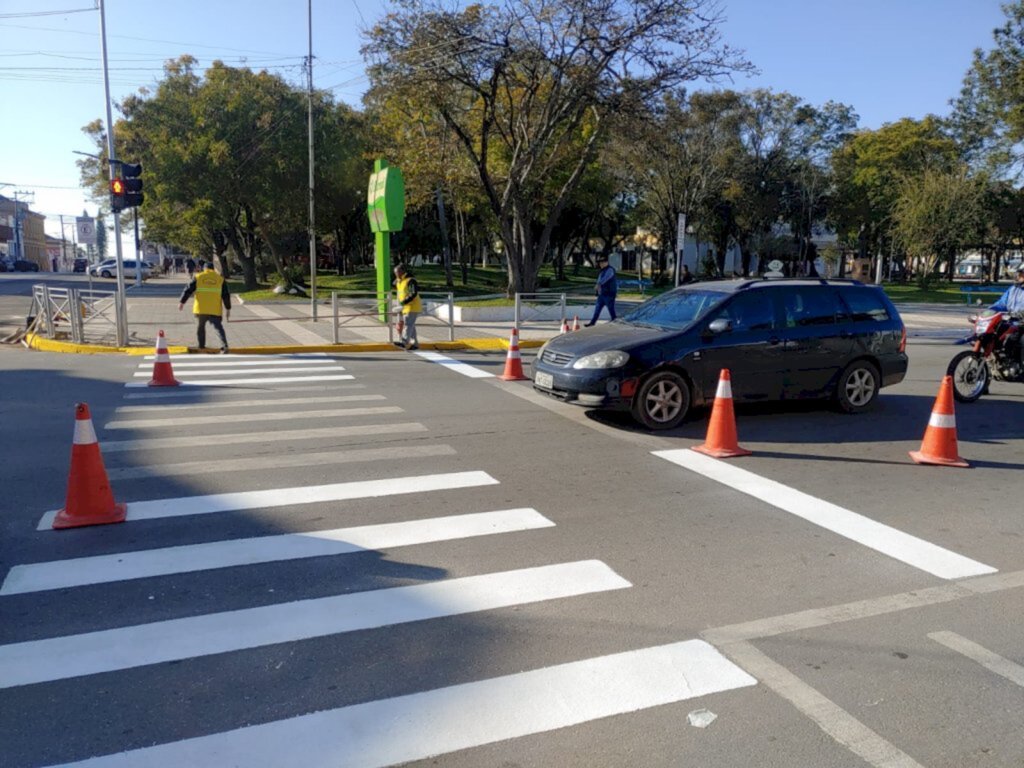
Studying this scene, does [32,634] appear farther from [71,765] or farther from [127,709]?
[71,765]

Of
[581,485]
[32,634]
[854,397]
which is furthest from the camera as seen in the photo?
[854,397]

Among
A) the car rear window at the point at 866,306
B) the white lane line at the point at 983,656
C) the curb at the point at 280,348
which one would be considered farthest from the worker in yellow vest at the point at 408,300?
the white lane line at the point at 983,656

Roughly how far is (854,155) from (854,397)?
186ft

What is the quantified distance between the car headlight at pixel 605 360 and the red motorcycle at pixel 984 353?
5.05 meters

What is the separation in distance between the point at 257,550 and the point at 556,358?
4638mm

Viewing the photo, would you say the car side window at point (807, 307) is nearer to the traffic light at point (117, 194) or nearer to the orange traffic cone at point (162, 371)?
the orange traffic cone at point (162, 371)

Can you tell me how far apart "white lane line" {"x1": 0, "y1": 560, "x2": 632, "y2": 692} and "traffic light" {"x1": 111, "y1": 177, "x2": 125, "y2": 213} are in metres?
13.6

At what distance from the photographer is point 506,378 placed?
40.0 ft

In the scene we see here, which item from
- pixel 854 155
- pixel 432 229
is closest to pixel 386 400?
pixel 432 229

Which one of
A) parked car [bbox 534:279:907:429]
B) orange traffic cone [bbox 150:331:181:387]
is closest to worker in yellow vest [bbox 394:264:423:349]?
orange traffic cone [bbox 150:331:181:387]

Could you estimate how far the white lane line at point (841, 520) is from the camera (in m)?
4.96

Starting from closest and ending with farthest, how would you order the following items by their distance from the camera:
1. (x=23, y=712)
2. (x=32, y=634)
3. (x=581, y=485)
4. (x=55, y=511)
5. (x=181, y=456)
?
(x=23, y=712), (x=32, y=634), (x=55, y=511), (x=581, y=485), (x=181, y=456)

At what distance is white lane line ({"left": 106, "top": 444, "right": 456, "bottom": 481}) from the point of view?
22.3ft

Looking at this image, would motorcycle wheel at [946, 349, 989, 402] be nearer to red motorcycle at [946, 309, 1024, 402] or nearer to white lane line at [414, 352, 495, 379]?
red motorcycle at [946, 309, 1024, 402]
